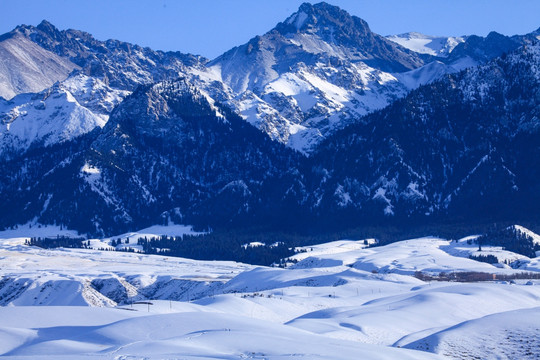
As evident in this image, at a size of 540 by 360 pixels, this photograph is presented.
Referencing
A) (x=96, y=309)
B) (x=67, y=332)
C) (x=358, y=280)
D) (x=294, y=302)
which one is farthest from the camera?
(x=358, y=280)

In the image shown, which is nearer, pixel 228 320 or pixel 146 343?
pixel 146 343

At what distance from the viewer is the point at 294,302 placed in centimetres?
14938

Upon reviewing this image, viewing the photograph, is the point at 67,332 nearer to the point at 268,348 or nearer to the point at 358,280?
the point at 268,348

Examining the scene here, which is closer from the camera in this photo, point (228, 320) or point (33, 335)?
point (33, 335)

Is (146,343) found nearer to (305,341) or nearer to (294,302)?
(305,341)

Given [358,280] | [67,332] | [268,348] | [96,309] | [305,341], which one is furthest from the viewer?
[358,280]

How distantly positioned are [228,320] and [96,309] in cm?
2149

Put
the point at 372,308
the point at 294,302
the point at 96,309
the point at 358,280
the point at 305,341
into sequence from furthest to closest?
1. the point at 358,280
2. the point at 294,302
3. the point at 372,308
4. the point at 96,309
5. the point at 305,341

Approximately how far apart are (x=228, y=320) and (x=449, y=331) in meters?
23.5

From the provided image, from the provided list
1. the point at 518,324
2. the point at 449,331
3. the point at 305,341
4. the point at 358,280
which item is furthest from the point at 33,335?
the point at 358,280

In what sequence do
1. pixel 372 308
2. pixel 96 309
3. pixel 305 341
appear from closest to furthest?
pixel 305 341 → pixel 96 309 → pixel 372 308

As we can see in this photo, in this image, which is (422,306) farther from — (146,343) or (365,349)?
(146,343)

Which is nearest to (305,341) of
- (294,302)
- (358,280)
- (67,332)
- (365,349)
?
(365,349)

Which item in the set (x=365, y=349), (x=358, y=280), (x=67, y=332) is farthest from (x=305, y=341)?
(x=358, y=280)
